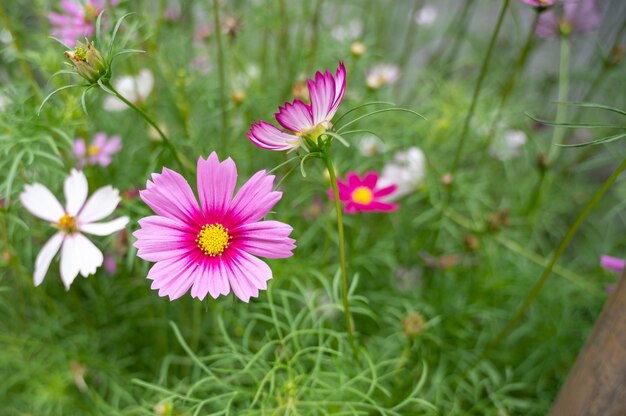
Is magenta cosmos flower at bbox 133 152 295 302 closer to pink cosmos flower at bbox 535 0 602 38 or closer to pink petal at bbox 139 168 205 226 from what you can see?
pink petal at bbox 139 168 205 226

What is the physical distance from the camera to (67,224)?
0.58 metres

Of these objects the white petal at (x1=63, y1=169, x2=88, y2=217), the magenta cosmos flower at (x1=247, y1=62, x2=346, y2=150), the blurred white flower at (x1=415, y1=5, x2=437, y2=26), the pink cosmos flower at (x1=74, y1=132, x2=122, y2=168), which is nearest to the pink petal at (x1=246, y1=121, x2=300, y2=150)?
the magenta cosmos flower at (x1=247, y1=62, x2=346, y2=150)

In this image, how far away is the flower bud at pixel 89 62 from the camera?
16.5 inches

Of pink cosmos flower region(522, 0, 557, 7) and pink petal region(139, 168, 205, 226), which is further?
pink cosmos flower region(522, 0, 557, 7)

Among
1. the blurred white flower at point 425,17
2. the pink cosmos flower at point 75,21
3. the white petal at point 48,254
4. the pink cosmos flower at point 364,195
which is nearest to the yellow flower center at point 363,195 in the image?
the pink cosmos flower at point 364,195

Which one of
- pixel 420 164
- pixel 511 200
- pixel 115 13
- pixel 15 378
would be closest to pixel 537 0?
pixel 420 164

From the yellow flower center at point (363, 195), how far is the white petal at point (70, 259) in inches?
11.6

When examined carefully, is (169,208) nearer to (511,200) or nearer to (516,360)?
(516,360)

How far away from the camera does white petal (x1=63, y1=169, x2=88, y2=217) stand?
1.87 ft

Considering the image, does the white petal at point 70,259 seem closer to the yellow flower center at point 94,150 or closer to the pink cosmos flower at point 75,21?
the yellow flower center at point 94,150

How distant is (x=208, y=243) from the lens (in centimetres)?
47

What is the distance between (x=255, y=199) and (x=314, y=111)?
0.27ft

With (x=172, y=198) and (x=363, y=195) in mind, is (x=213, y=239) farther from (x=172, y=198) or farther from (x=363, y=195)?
(x=363, y=195)

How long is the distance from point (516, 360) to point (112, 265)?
610mm
